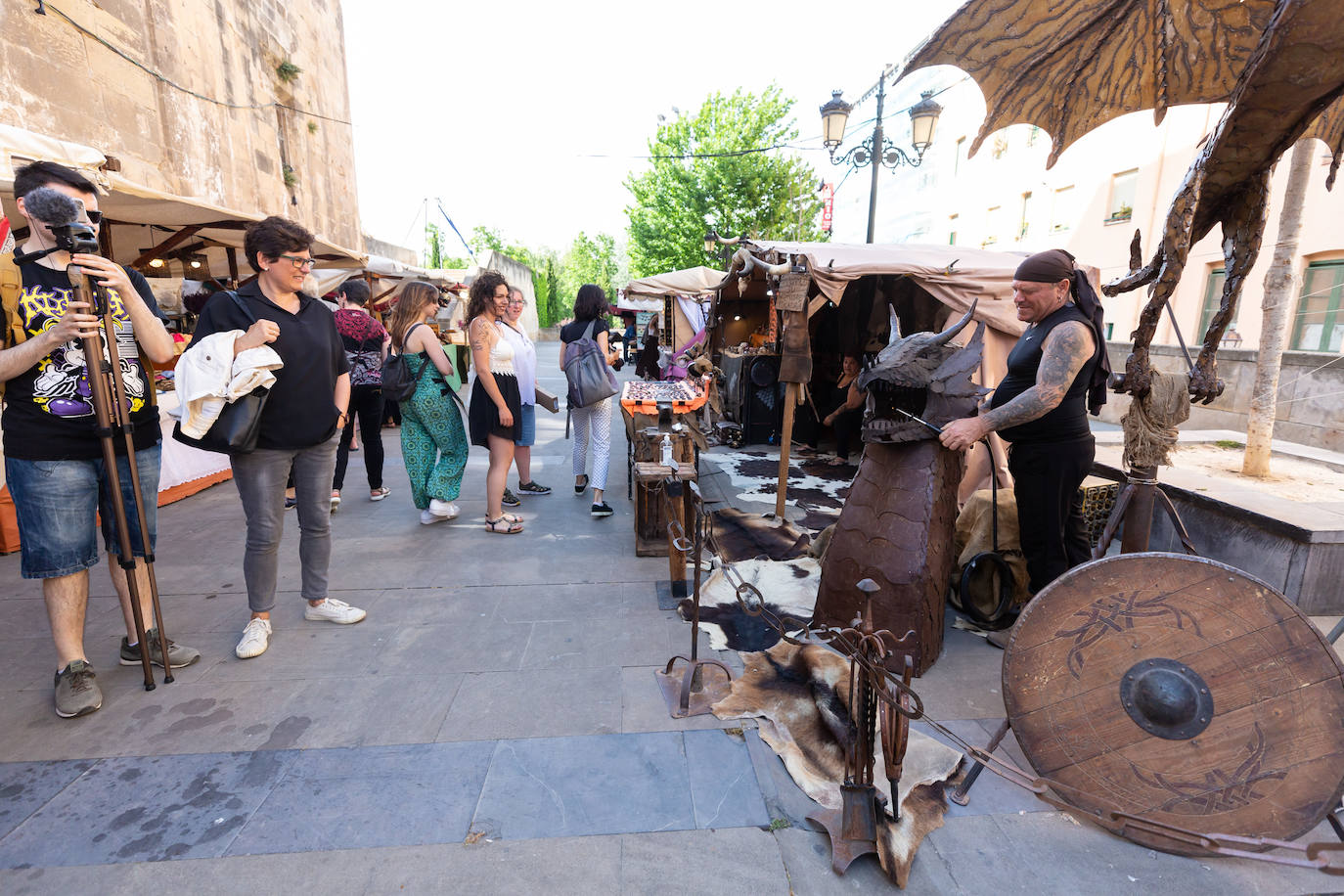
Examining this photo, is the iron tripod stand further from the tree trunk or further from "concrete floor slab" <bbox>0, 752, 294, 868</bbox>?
the tree trunk

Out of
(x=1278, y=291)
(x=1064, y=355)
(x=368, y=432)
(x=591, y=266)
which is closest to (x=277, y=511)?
(x=368, y=432)

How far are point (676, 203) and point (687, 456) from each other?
20911 mm

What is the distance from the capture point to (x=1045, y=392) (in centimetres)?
279

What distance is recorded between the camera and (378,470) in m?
5.86

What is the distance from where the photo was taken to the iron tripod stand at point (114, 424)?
8.02ft

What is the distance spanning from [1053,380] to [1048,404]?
0.40 feet

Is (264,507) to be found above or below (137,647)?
above

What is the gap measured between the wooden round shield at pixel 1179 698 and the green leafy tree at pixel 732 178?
20.4 meters

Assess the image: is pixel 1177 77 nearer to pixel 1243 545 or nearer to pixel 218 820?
pixel 1243 545

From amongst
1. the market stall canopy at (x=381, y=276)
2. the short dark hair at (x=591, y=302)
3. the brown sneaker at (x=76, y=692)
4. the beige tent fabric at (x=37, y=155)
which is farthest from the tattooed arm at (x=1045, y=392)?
the market stall canopy at (x=381, y=276)

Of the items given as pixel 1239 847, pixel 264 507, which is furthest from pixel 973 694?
pixel 264 507

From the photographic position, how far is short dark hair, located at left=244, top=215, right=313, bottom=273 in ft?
9.53

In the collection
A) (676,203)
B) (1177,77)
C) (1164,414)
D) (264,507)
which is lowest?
(264,507)

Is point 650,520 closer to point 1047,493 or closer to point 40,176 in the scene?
point 1047,493
